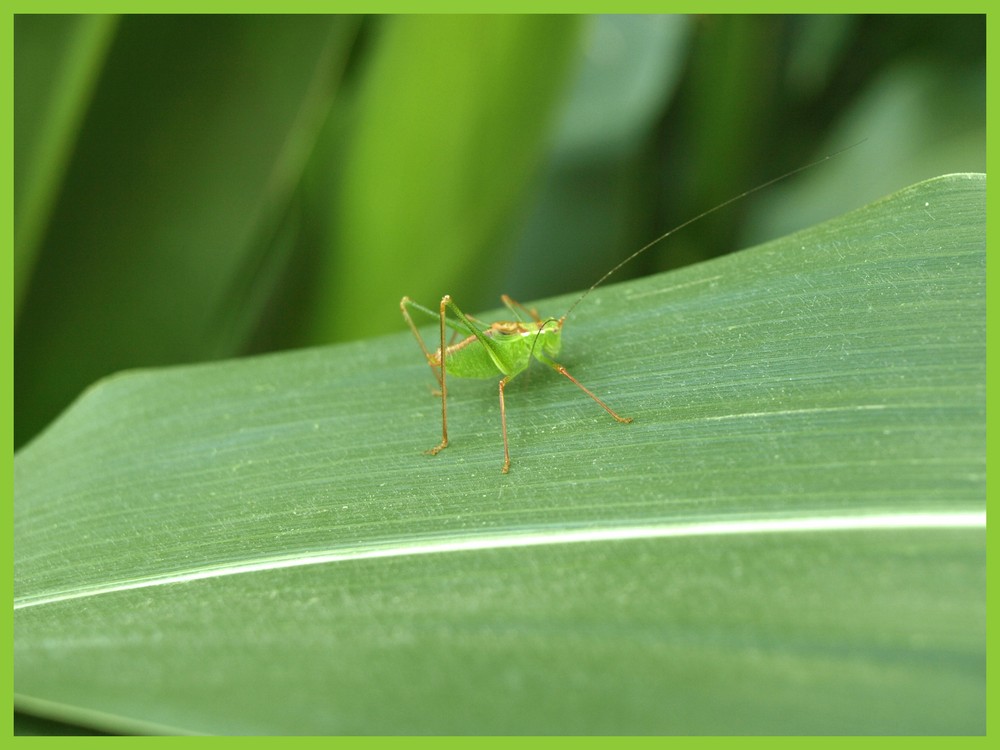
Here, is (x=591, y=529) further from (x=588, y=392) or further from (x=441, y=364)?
(x=441, y=364)

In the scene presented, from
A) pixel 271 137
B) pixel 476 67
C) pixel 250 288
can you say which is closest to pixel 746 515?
pixel 476 67

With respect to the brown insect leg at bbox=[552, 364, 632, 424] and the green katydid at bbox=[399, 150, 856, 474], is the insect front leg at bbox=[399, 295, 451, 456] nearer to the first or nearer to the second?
the green katydid at bbox=[399, 150, 856, 474]

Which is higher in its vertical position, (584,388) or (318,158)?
(318,158)

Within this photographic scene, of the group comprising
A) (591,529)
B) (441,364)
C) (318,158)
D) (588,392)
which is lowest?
(591,529)

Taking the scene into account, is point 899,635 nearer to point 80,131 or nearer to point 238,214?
point 238,214

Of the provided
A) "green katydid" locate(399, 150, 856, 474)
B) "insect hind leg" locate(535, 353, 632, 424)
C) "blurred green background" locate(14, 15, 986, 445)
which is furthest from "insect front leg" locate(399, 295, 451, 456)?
"blurred green background" locate(14, 15, 986, 445)

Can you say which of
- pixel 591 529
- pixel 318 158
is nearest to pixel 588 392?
pixel 591 529
